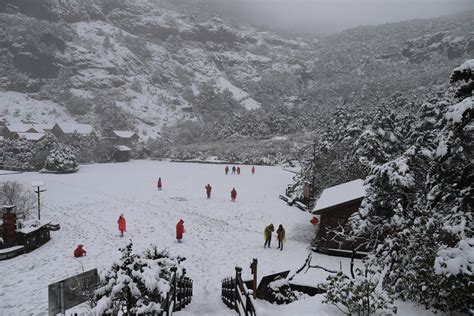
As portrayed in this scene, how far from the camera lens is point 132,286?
4520 millimetres

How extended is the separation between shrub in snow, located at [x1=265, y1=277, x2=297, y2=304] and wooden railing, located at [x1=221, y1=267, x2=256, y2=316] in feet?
4.28

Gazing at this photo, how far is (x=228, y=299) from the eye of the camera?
847 centimetres

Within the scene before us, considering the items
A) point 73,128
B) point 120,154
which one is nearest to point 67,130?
point 73,128

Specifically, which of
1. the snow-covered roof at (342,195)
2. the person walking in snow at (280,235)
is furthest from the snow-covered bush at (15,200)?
the snow-covered roof at (342,195)

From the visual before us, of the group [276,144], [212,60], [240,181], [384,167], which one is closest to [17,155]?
[240,181]

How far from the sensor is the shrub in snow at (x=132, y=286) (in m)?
4.48

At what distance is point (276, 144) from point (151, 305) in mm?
62898

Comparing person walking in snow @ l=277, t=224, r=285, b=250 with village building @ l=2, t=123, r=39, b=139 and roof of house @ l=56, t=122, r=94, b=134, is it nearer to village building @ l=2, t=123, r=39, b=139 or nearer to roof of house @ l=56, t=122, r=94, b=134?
roof of house @ l=56, t=122, r=94, b=134

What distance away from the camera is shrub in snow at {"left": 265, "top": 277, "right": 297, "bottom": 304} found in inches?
343

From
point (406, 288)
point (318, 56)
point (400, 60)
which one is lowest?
point (406, 288)

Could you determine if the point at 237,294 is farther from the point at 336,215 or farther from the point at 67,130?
the point at 67,130

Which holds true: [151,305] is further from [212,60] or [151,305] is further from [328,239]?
[212,60]

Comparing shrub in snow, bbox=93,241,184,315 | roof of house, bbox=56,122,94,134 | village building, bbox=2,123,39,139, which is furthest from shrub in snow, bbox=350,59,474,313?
village building, bbox=2,123,39,139

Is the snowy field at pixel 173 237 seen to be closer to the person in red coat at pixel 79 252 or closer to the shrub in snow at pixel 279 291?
the person in red coat at pixel 79 252
